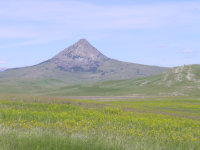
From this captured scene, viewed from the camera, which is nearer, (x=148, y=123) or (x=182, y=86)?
(x=148, y=123)

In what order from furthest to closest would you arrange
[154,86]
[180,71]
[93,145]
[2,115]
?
[180,71] → [154,86] → [2,115] → [93,145]

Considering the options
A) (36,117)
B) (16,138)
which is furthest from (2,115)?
(16,138)

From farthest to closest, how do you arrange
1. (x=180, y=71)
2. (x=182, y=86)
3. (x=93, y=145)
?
(x=180, y=71) < (x=182, y=86) < (x=93, y=145)

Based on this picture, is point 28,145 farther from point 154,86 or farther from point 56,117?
point 154,86

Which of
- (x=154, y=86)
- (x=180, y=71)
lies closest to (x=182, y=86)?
(x=154, y=86)

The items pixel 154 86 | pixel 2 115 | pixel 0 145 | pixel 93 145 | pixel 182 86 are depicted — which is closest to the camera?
pixel 0 145

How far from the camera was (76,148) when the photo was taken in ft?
27.6

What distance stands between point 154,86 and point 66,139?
503 feet

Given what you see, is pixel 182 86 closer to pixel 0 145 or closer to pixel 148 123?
pixel 148 123

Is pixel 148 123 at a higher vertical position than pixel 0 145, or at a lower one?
lower

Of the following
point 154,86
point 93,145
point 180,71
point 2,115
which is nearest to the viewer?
point 93,145

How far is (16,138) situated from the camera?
28.7ft

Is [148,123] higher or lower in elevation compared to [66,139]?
lower

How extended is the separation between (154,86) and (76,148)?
154 m
